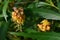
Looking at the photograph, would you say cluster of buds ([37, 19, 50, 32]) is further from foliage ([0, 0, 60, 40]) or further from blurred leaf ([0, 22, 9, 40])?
blurred leaf ([0, 22, 9, 40])

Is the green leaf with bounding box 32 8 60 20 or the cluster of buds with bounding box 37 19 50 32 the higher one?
the green leaf with bounding box 32 8 60 20

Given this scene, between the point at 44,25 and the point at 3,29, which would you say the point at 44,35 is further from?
the point at 3,29

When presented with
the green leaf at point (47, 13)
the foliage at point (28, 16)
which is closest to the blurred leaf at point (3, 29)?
the foliage at point (28, 16)

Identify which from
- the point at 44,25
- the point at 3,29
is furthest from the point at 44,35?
the point at 3,29

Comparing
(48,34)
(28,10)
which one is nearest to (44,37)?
(48,34)

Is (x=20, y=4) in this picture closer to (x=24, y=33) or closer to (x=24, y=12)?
(x=24, y=12)

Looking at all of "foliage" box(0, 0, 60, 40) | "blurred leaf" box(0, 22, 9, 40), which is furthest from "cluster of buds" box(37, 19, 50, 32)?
"blurred leaf" box(0, 22, 9, 40)
